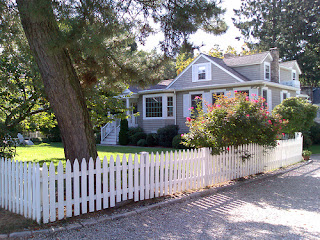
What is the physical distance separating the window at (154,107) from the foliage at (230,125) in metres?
12.4

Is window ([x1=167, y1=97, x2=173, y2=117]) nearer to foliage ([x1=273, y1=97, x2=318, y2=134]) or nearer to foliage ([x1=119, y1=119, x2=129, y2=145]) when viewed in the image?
foliage ([x1=119, y1=119, x2=129, y2=145])

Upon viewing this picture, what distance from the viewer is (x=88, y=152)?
246 inches

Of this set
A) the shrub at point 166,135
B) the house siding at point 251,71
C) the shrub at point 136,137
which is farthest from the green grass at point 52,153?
the house siding at point 251,71

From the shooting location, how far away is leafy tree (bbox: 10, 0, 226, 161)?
580 centimetres

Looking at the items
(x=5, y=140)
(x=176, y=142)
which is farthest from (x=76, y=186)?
(x=176, y=142)

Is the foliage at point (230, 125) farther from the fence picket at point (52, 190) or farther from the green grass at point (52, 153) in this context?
the green grass at point (52, 153)

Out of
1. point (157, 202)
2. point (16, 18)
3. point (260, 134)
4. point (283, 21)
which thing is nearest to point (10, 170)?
point (157, 202)

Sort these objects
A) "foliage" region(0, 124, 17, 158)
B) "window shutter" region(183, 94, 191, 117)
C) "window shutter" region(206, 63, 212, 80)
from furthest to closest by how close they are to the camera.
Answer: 1. "window shutter" region(183, 94, 191, 117)
2. "window shutter" region(206, 63, 212, 80)
3. "foliage" region(0, 124, 17, 158)

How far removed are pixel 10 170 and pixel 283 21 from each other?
37.0m

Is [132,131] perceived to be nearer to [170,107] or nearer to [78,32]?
[170,107]

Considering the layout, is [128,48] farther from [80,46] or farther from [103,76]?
[80,46]

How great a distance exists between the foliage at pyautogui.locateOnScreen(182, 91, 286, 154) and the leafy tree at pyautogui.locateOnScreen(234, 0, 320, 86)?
30.5 metres

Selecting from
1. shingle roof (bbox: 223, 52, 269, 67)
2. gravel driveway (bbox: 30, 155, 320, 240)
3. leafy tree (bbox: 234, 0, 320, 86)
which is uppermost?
leafy tree (bbox: 234, 0, 320, 86)

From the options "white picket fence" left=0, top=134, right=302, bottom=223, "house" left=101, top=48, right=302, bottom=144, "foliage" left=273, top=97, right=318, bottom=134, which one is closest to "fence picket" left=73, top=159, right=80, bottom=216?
"white picket fence" left=0, top=134, right=302, bottom=223
